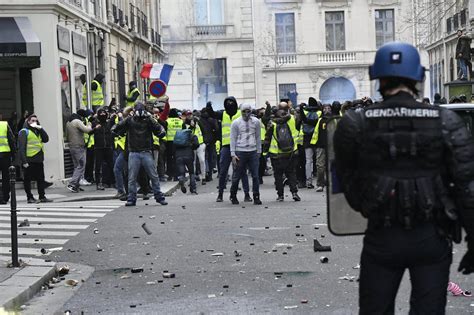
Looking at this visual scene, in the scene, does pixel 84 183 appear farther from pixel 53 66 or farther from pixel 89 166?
pixel 53 66

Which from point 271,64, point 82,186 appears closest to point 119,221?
point 82,186

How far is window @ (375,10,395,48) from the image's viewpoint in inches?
2534

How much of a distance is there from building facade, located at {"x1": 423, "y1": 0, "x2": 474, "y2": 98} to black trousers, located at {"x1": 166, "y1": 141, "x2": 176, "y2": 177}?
51.7 ft

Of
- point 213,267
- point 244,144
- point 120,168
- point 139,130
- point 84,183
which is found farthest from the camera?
point 84,183

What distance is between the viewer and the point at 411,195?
16.3ft

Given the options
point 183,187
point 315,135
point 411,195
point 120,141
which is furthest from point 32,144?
point 411,195

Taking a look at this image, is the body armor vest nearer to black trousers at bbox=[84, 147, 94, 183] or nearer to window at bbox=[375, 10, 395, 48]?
black trousers at bbox=[84, 147, 94, 183]

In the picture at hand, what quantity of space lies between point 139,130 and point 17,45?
6817 millimetres

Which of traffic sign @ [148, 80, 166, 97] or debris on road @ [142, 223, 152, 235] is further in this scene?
traffic sign @ [148, 80, 166, 97]

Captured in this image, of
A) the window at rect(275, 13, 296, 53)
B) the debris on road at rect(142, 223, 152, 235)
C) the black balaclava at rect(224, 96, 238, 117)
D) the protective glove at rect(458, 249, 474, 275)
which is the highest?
the window at rect(275, 13, 296, 53)

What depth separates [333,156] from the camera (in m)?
5.75

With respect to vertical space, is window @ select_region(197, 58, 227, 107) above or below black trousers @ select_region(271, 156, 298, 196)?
above

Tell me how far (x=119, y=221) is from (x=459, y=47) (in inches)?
696

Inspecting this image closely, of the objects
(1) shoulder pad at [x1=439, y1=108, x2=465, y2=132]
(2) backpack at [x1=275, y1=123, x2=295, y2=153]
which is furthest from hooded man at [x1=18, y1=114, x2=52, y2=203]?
(1) shoulder pad at [x1=439, y1=108, x2=465, y2=132]
